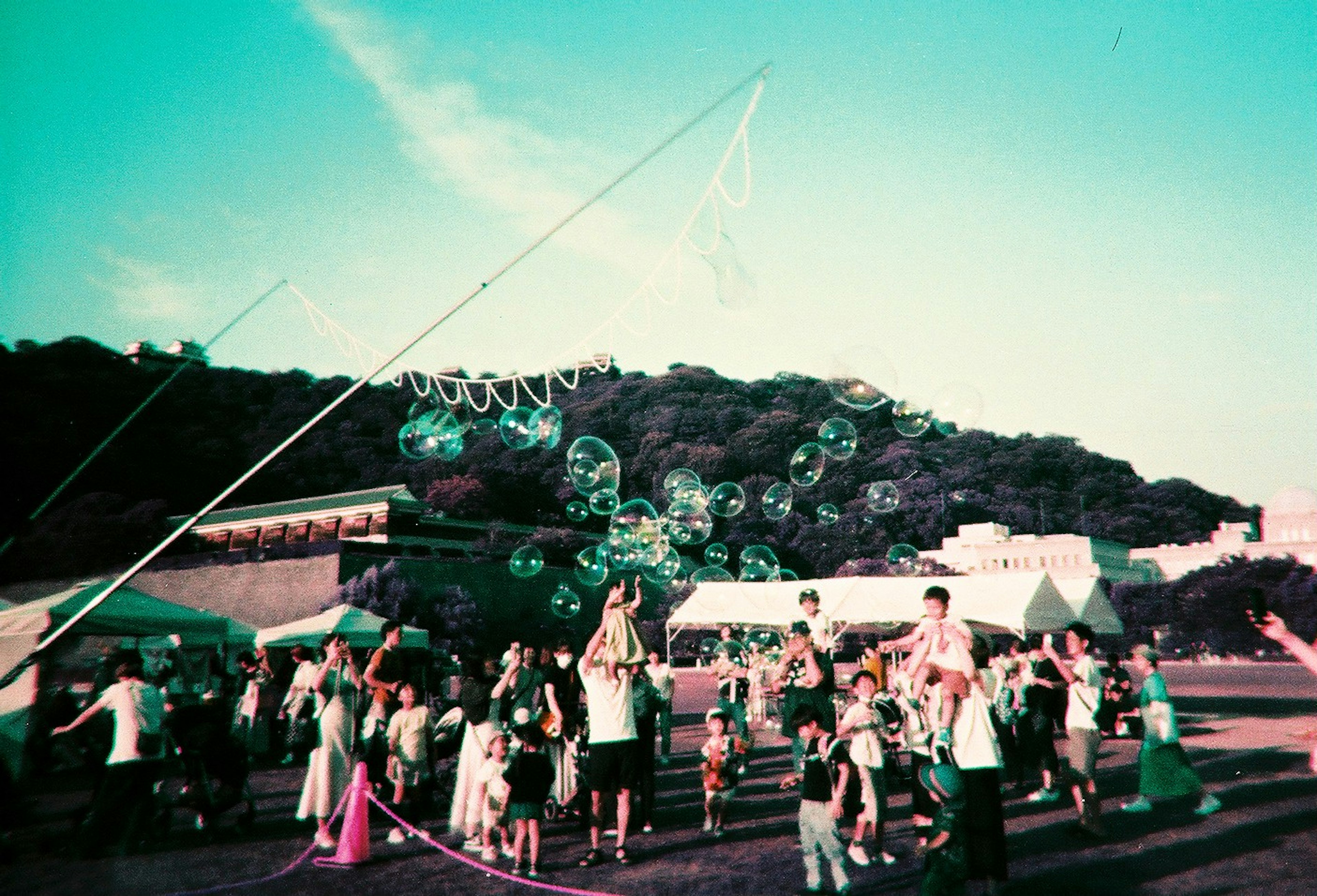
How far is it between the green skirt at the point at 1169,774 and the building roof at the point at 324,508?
3652 centimetres

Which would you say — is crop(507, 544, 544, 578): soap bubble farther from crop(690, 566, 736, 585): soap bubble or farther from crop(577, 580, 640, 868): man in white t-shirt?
crop(577, 580, 640, 868): man in white t-shirt

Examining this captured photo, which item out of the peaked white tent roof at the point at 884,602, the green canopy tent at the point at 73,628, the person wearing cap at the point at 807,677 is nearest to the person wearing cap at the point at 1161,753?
the person wearing cap at the point at 807,677

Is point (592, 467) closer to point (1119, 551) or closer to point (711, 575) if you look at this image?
point (711, 575)

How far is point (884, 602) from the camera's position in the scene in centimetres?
1981

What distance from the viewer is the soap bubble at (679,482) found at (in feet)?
59.0

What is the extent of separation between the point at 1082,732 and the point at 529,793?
4.26 metres

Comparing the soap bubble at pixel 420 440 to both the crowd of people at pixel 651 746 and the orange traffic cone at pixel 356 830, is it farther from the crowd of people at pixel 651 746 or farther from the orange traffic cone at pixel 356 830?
the orange traffic cone at pixel 356 830


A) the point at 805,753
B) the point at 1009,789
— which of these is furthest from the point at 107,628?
the point at 1009,789

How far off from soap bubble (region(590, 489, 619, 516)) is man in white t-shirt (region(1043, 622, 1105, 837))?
9.83 m

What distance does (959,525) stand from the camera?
2970 inches

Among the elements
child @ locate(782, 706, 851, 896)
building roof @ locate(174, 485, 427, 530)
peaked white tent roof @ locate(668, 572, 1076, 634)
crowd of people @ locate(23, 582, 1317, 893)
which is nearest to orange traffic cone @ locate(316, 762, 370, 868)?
crowd of people @ locate(23, 582, 1317, 893)

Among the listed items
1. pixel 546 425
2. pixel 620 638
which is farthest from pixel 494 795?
pixel 546 425

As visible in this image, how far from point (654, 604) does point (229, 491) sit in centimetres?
4528

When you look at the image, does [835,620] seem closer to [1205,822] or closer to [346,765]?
[1205,822]
